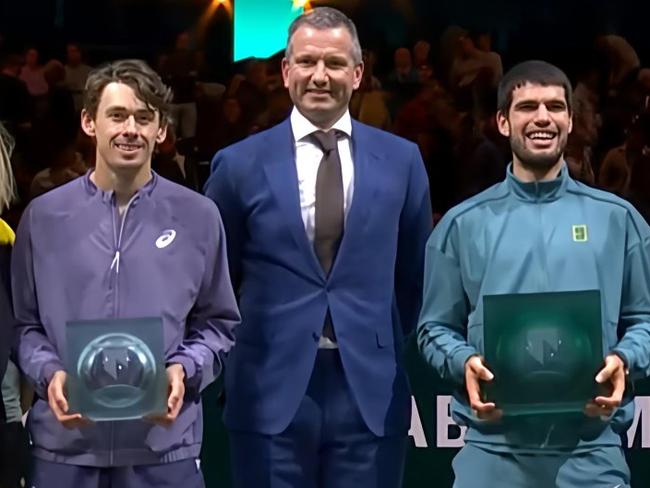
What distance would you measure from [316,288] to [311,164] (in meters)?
0.29

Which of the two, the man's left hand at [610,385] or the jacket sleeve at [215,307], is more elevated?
the jacket sleeve at [215,307]

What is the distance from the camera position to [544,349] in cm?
259

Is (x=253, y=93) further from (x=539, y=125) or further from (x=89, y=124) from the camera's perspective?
(x=539, y=125)

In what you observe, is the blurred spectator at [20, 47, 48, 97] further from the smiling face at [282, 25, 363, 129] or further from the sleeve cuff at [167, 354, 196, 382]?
the sleeve cuff at [167, 354, 196, 382]

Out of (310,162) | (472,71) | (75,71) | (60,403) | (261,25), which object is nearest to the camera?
(60,403)

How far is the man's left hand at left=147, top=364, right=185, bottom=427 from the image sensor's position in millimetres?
2552

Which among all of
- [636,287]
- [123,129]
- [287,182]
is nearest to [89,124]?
[123,129]

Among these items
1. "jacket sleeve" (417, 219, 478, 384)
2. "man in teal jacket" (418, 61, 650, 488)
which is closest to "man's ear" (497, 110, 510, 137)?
"man in teal jacket" (418, 61, 650, 488)

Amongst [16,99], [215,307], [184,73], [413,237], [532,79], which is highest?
[184,73]

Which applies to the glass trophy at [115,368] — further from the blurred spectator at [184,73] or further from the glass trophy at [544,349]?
the blurred spectator at [184,73]

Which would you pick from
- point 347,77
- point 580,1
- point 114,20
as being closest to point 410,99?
point 580,1

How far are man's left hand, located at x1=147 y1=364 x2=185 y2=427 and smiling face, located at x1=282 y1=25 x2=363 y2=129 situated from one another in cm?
70

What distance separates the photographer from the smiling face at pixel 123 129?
8.75 ft

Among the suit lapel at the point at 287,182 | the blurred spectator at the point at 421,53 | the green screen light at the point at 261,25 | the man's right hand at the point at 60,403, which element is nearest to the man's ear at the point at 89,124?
the suit lapel at the point at 287,182
